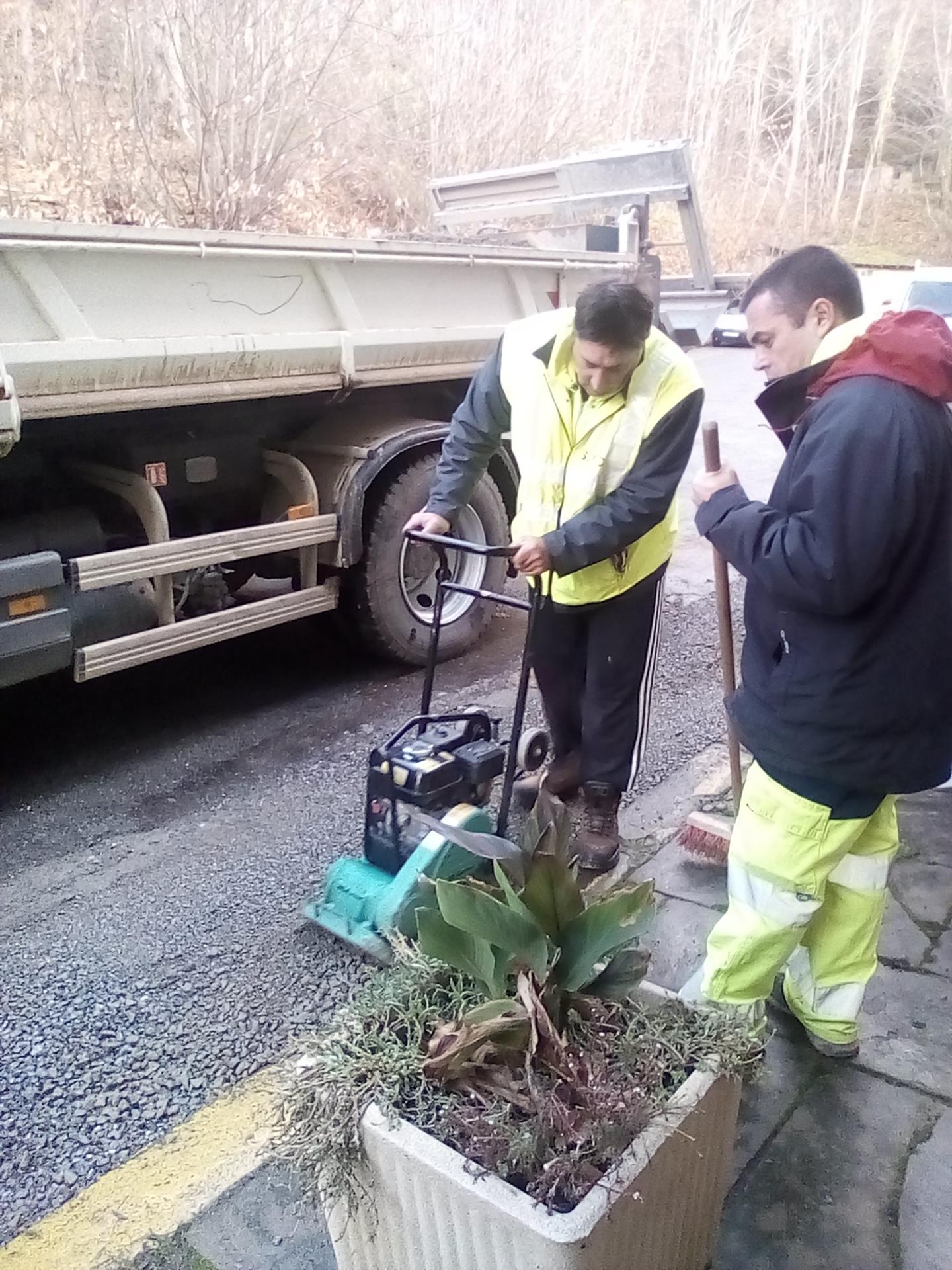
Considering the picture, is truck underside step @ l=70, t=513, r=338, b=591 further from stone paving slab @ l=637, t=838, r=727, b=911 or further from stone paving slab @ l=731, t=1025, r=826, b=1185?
stone paving slab @ l=731, t=1025, r=826, b=1185

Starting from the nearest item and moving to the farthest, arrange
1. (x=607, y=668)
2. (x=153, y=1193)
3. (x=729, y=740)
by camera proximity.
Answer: (x=153, y=1193) < (x=729, y=740) < (x=607, y=668)

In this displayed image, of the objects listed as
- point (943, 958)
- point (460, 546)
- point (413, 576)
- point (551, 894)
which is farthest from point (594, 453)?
point (413, 576)

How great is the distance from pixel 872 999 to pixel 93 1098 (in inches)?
74.8

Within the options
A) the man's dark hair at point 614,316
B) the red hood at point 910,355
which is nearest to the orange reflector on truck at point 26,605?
the man's dark hair at point 614,316

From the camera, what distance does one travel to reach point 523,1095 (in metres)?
1.50

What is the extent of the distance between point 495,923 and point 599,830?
1.78m

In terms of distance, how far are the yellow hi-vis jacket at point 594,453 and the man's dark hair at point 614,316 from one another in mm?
168

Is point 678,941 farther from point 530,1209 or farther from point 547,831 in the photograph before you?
point 530,1209

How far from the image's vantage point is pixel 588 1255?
4.43 ft

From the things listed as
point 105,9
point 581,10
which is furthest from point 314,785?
point 581,10

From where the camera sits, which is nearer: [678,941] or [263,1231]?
[263,1231]

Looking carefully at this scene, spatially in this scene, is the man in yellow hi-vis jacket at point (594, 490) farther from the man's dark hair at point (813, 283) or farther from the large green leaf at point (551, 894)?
the large green leaf at point (551, 894)

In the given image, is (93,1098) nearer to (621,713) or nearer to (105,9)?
(621,713)

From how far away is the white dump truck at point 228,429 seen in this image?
3490mm
